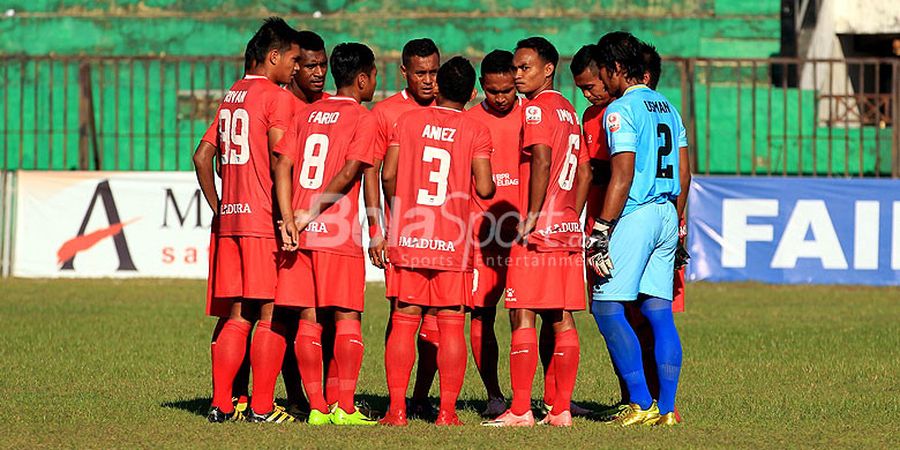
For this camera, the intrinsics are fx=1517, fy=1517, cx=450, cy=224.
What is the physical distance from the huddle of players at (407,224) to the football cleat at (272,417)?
0.7 inches

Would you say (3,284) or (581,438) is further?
(3,284)

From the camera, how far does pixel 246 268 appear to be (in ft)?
29.2

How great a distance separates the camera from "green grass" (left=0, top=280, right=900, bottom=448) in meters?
8.34

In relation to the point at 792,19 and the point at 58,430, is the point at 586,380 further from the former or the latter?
the point at 792,19

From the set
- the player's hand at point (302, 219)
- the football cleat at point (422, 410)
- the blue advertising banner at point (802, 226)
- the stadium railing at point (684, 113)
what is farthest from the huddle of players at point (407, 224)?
the stadium railing at point (684, 113)

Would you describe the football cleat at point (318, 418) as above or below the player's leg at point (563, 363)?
below

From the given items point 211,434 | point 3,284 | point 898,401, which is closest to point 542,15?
point 3,284

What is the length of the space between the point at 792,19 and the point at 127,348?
17.0m

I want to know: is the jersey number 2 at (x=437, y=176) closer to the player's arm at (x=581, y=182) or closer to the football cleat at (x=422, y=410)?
the player's arm at (x=581, y=182)

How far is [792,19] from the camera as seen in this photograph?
1051 inches

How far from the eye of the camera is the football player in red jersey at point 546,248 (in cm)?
877

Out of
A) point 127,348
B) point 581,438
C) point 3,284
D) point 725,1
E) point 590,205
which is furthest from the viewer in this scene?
point 725,1

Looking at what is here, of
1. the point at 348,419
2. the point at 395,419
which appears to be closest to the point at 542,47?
the point at 395,419

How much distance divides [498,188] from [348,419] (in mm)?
1707
